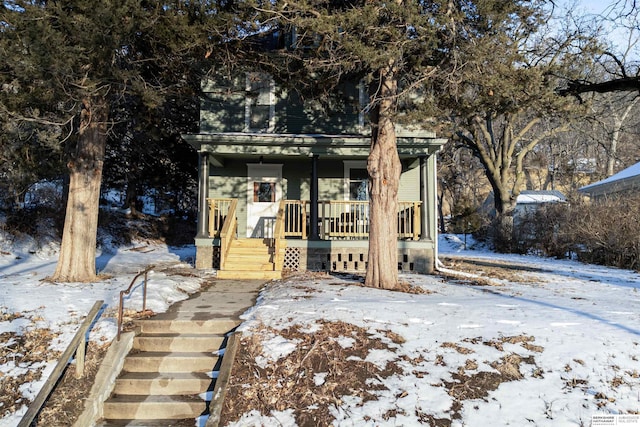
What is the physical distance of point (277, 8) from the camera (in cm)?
716

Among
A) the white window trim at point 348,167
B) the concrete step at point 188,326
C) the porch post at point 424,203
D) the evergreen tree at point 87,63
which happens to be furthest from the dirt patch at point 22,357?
the white window trim at point 348,167

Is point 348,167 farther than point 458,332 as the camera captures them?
Yes

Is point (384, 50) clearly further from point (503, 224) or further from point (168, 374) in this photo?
point (503, 224)

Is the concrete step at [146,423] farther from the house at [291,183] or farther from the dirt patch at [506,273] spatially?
the dirt patch at [506,273]

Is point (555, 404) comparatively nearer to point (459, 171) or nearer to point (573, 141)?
point (459, 171)

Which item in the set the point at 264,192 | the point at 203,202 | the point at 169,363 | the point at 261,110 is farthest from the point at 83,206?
the point at 261,110

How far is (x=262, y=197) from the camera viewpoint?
44.3 feet

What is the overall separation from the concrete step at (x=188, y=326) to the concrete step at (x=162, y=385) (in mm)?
979

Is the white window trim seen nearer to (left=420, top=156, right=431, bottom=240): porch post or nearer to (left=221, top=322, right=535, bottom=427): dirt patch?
(left=420, top=156, right=431, bottom=240): porch post

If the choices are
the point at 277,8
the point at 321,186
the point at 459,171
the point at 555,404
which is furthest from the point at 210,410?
the point at 459,171

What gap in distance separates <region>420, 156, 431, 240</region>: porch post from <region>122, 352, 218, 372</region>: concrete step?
8.01m

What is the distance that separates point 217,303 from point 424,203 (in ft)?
22.6

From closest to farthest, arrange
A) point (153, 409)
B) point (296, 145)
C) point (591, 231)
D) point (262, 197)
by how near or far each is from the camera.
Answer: point (153, 409), point (296, 145), point (262, 197), point (591, 231)

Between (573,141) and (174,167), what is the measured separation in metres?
33.4
